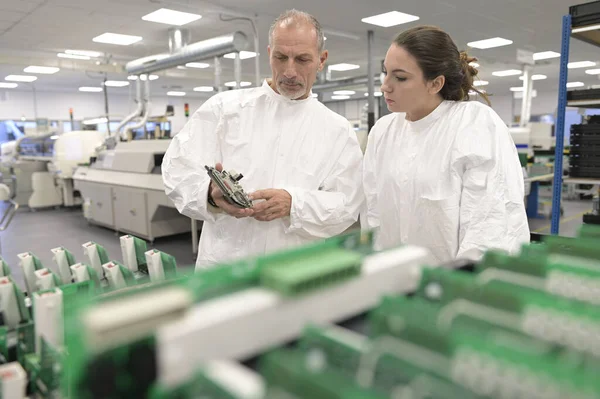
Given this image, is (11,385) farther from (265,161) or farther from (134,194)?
(134,194)

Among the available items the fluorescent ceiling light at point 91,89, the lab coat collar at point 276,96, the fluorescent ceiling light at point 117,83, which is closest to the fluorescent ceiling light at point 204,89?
the fluorescent ceiling light at point 117,83

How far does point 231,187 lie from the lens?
120 cm

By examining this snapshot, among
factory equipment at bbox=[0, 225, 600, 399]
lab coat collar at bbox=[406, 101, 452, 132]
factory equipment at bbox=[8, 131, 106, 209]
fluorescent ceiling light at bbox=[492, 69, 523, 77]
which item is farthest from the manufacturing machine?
fluorescent ceiling light at bbox=[492, 69, 523, 77]

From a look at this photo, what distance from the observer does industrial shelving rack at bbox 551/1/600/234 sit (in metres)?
2.09

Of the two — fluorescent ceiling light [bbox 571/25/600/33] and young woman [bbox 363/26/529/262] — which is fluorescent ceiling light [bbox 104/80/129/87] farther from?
young woman [bbox 363/26/529/262]

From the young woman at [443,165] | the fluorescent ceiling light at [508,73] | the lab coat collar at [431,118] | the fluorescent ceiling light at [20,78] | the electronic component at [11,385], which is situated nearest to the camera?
the electronic component at [11,385]

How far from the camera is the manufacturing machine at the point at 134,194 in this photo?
4348mm

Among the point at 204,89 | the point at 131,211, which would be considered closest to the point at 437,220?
the point at 131,211

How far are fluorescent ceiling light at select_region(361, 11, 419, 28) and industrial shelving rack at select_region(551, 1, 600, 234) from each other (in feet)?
11.3

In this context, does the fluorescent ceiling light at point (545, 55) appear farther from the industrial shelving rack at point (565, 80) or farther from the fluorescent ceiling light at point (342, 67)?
the industrial shelving rack at point (565, 80)

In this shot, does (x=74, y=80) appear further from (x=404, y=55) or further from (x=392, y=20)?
(x=404, y=55)

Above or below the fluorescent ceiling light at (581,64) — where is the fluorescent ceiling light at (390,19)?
above

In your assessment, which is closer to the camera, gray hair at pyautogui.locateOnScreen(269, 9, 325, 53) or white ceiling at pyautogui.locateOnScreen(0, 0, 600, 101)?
gray hair at pyautogui.locateOnScreen(269, 9, 325, 53)

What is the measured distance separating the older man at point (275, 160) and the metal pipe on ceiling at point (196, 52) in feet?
11.7
